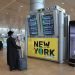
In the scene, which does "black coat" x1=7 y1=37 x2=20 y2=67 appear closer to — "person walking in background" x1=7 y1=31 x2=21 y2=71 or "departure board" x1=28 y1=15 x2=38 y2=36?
"person walking in background" x1=7 y1=31 x2=21 y2=71

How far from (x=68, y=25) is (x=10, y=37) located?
2764 millimetres

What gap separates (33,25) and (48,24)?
3.32ft

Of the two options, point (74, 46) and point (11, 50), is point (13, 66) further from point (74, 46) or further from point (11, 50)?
point (74, 46)

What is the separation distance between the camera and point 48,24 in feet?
28.2

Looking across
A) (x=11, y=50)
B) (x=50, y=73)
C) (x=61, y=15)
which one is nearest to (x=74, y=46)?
(x=61, y=15)

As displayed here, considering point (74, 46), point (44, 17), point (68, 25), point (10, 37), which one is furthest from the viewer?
point (44, 17)

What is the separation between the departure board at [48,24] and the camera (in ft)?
27.5

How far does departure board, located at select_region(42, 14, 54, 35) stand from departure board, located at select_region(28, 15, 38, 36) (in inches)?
21.1

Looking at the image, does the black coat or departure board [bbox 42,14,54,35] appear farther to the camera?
departure board [bbox 42,14,54,35]

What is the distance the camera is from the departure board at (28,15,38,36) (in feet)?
30.1

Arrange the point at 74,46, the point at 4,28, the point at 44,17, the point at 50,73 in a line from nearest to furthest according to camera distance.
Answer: the point at 50,73 < the point at 74,46 < the point at 44,17 < the point at 4,28

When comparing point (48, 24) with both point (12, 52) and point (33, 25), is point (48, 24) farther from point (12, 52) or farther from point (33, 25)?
point (12, 52)

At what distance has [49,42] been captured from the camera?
27.5 ft

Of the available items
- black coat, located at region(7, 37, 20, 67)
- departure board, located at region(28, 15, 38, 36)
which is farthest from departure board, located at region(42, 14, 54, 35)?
black coat, located at region(7, 37, 20, 67)
